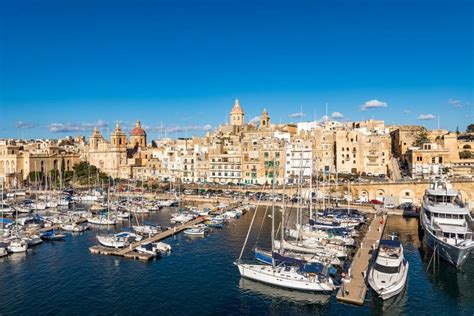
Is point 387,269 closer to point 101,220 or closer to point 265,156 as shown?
point 101,220

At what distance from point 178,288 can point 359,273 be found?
11.9m

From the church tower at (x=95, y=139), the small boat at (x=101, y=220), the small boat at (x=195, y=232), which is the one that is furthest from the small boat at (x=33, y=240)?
the church tower at (x=95, y=139)

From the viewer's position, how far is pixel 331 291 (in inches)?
1001

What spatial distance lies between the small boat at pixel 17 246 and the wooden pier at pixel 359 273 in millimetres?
26106

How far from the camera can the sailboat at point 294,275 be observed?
2558cm

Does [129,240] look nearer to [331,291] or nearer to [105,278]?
[105,278]

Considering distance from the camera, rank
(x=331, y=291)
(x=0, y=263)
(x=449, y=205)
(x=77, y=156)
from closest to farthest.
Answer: (x=331, y=291) < (x=0, y=263) < (x=449, y=205) < (x=77, y=156)

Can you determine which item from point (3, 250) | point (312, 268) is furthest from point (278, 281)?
point (3, 250)

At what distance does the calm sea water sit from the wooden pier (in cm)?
54

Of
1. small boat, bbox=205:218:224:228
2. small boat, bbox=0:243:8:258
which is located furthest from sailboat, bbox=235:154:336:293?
small boat, bbox=0:243:8:258

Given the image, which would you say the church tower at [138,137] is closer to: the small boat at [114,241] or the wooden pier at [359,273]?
the small boat at [114,241]

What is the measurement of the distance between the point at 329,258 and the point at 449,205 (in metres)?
13.5

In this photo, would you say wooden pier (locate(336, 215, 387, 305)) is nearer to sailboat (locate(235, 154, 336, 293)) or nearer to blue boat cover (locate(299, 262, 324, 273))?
sailboat (locate(235, 154, 336, 293))

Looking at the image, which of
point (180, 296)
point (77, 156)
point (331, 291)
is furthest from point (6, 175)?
point (331, 291)
